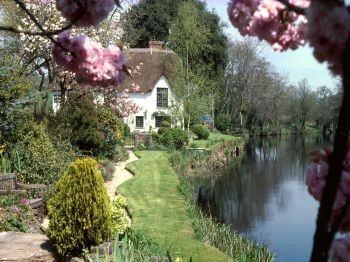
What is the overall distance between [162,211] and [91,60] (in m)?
10.6

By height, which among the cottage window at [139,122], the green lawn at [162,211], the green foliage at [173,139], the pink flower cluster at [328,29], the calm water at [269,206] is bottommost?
the calm water at [269,206]

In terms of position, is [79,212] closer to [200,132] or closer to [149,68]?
[200,132]

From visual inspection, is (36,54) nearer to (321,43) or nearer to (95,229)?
(95,229)

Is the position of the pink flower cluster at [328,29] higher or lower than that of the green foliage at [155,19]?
lower

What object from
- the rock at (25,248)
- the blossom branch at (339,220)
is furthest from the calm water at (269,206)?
the blossom branch at (339,220)

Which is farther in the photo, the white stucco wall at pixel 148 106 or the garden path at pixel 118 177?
the white stucco wall at pixel 148 106

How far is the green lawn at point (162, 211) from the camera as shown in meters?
8.35

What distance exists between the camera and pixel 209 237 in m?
10.4

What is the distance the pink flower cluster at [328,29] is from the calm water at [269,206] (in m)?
11.5

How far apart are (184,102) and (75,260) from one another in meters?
25.6

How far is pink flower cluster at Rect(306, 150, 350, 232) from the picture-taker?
1.31m

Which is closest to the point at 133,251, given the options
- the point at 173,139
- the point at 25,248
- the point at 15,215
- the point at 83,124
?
the point at 25,248

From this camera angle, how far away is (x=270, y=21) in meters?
1.67

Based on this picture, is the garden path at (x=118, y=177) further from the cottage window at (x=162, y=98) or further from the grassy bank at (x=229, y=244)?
the cottage window at (x=162, y=98)
